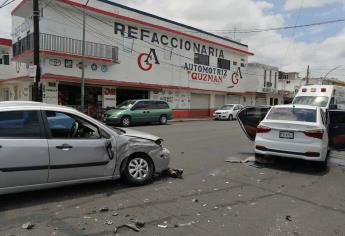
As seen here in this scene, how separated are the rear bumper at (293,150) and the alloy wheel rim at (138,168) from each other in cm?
359

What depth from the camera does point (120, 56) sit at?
92.2 feet

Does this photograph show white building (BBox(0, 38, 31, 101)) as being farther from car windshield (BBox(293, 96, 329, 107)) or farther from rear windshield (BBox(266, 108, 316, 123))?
rear windshield (BBox(266, 108, 316, 123))

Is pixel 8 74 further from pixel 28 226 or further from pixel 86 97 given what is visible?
pixel 28 226

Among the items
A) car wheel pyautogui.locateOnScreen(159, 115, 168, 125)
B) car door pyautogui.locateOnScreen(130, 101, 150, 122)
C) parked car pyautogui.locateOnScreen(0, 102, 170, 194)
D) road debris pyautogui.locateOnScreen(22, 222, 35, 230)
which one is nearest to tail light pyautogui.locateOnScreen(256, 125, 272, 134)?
parked car pyautogui.locateOnScreen(0, 102, 170, 194)

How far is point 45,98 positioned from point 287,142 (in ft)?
62.0

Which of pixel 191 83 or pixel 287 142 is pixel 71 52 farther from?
pixel 287 142

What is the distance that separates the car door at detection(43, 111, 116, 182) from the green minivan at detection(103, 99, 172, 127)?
15701 mm

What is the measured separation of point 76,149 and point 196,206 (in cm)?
219

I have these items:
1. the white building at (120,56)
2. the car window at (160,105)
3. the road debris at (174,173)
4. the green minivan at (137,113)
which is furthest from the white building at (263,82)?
the road debris at (174,173)

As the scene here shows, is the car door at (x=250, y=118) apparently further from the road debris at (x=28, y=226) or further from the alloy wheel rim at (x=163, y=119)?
the alloy wheel rim at (x=163, y=119)

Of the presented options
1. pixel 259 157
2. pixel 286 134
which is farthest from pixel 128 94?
pixel 286 134

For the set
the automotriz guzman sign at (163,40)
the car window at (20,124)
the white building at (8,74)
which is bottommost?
the car window at (20,124)

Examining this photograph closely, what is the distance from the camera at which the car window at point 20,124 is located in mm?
5418

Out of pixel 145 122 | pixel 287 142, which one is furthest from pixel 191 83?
pixel 287 142
